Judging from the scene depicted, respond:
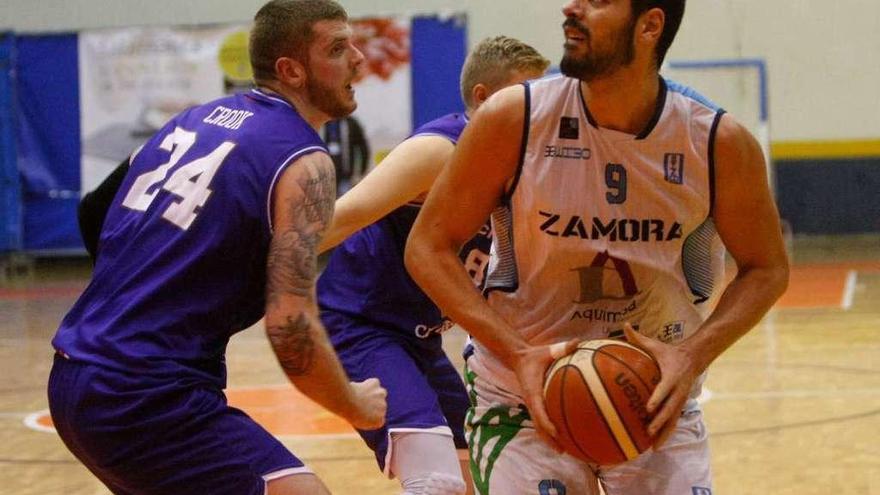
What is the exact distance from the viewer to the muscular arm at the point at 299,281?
121 inches

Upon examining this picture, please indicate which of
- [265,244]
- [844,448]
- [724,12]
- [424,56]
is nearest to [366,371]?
[265,244]

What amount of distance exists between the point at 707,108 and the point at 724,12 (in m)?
14.2

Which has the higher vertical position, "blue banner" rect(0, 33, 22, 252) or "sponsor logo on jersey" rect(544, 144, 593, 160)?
"sponsor logo on jersey" rect(544, 144, 593, 160)

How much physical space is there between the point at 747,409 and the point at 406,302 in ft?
12.0

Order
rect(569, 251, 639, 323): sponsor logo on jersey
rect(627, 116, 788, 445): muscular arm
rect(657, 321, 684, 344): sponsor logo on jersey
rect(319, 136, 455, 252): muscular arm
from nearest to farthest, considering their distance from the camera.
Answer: rect(627, 116, 788, 445): muscular arm
rect(569, 251, 639, 323): sponsor logo on jersey
rect(657, 321, 684, 344): sponsor logo on jersey
rect(319, 136, 455, 252): muscular arm

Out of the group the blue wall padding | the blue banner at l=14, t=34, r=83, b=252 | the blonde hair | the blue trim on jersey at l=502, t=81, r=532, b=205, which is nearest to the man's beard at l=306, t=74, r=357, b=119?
the blue trim on jersey at l=502, t=81, r=532, b=205

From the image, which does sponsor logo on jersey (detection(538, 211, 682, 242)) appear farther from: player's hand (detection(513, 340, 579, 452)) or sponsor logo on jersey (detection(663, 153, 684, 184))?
player's hand (detection(513, 340, 579, 452))

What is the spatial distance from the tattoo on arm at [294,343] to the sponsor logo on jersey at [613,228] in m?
0.61

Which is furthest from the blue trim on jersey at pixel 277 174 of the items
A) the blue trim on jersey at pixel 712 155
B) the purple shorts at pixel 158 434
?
the blue trim on jersey at pixel 712 155

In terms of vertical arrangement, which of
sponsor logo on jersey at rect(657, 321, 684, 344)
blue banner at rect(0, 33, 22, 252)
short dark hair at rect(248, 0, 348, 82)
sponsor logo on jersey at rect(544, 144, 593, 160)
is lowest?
blue banner at rect(0, 33, 22, 252)

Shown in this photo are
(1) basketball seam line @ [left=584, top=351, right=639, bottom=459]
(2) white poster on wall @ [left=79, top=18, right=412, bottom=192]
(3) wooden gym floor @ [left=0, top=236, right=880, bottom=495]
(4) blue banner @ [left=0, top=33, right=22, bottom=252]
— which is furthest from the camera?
(4) blue banner @ [left=0, top=33, right=22, bottom=252]

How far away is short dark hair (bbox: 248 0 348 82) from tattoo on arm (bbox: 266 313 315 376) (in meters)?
0.67

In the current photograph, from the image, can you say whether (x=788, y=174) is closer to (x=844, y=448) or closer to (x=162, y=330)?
(x=844, y=448)

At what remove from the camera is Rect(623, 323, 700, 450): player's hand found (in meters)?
2.96
